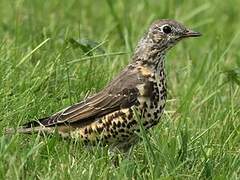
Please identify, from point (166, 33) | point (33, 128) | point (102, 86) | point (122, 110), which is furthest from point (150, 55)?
point (33, 128)

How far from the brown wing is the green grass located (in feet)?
0.84

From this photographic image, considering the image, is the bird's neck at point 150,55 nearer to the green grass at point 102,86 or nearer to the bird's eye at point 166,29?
the bird's eye at point 166,29

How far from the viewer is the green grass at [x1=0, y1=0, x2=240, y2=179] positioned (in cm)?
629

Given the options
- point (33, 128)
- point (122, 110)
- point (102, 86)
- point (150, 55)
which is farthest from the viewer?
point (102, 86)

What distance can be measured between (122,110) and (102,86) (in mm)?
1010

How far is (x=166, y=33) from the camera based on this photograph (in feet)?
24.1

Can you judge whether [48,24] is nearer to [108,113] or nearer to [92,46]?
[92,46]

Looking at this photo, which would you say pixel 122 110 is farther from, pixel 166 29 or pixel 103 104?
pixel 166 29

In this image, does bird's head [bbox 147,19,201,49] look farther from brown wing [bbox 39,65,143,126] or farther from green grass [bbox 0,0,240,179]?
green grass [bbox 0,0,240,179]

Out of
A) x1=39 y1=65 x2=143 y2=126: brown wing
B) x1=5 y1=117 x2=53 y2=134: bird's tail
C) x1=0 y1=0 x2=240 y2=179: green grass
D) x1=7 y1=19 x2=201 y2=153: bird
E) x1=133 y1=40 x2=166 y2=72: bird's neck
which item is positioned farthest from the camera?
x1=133 y1=40 x2=166 y2=72: bird's neck

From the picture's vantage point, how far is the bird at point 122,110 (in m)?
6.84

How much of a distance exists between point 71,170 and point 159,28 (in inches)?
65.7

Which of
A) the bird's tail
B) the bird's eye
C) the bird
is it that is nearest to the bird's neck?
the bird

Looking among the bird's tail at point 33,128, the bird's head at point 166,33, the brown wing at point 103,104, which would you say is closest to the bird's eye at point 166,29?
the bird's head at point 166,33
